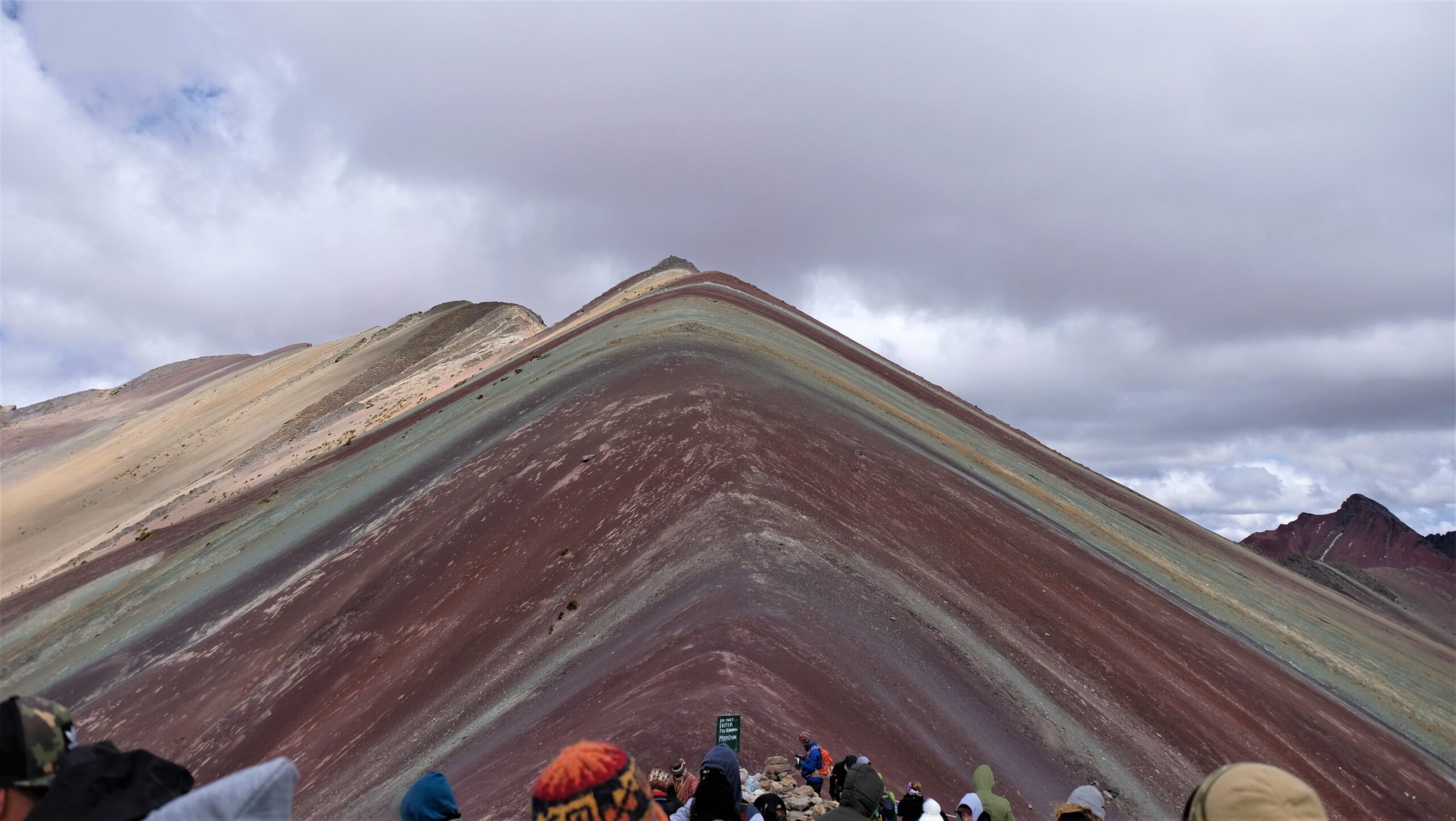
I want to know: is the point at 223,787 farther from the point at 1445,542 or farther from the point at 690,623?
the point at 1445,542

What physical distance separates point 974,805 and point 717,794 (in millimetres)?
3419

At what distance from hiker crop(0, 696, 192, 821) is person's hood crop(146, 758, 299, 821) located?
11cm

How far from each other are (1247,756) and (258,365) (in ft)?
367

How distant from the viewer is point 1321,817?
2889 mm

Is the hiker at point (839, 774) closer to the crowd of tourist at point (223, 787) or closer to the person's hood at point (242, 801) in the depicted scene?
the crowd of tourist at point (223, 787)

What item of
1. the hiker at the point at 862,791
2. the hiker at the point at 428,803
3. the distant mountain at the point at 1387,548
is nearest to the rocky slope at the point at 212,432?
the hiker at the point at 862,791

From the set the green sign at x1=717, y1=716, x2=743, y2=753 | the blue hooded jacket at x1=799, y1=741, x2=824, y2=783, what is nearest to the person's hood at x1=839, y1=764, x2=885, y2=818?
the green sign at x1=717, y1=716, x2=743, y2=753

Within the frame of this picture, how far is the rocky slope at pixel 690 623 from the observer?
626 inches

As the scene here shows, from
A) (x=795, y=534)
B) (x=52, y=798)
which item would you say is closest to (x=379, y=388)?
(x=795, y=534)

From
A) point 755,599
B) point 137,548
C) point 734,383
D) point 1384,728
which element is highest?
point 734,383

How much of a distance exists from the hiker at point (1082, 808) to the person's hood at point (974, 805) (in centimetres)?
240

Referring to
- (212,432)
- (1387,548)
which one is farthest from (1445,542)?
(212,432)

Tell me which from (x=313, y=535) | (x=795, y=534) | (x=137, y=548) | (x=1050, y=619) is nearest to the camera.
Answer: (x=795, y=534)

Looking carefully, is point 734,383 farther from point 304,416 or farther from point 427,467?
point 304,416
